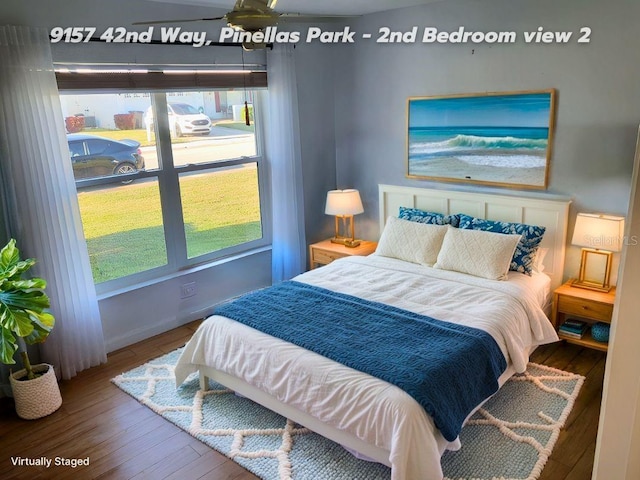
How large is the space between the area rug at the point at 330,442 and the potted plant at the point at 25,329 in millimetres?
471

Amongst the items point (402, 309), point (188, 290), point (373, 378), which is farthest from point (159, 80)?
point (373, 378)

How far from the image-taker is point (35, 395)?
124 inches

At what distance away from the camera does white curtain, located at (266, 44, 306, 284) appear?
14.7 feet

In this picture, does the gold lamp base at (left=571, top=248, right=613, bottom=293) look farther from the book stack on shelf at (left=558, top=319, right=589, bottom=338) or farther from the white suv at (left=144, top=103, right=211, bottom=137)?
the white suv at (left=144, top=103, right=211, bottom=137)

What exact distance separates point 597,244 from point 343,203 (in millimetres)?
2059

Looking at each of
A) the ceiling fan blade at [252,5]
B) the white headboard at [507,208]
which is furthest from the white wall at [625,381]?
the white headboard at [507,208]

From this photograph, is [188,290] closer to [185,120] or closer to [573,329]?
[185,120]

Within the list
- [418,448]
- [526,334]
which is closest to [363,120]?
[526,334]

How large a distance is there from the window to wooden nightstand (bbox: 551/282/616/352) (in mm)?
2675

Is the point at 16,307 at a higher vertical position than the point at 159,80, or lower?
lower

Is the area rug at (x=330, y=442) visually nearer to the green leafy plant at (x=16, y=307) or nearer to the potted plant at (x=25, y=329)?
the potted plant at (x=25, y=329)

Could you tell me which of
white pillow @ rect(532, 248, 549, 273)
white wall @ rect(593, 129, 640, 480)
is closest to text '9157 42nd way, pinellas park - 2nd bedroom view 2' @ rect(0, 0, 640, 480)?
white pillow @ rect(532, 248, 549, 273)

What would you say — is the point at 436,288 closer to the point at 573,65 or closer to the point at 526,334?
the point at 526,334

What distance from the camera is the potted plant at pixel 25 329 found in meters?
2.84
